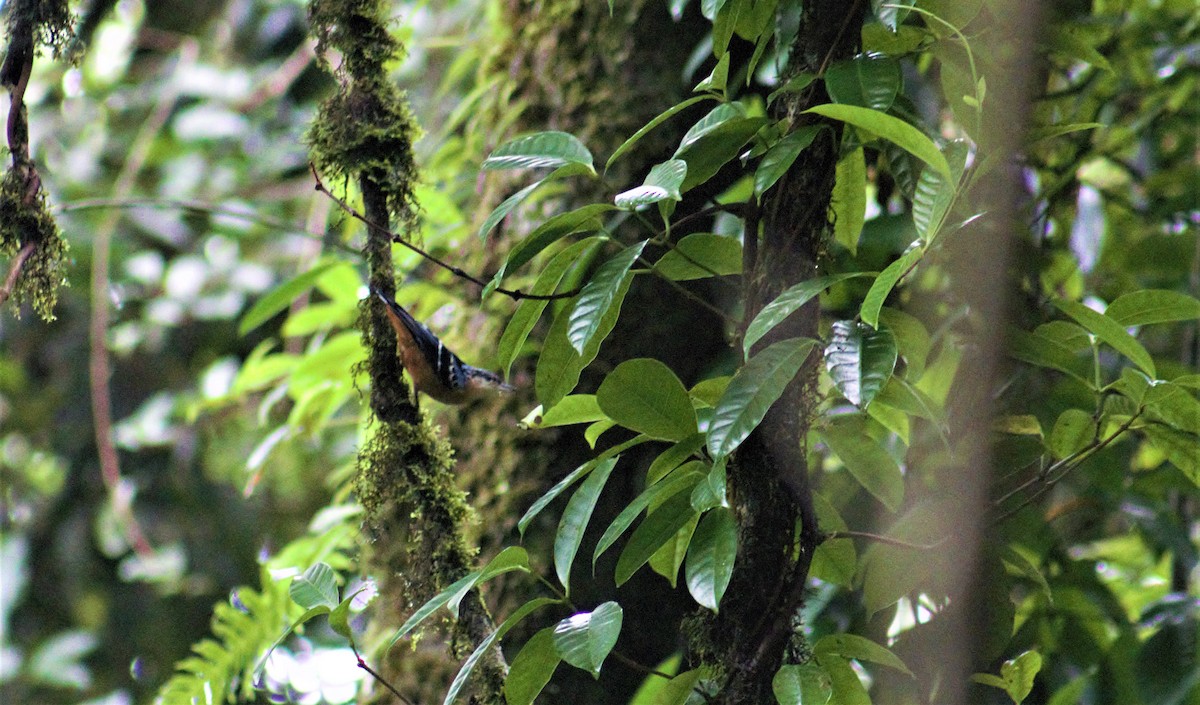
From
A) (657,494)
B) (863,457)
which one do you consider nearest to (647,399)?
(657,494)

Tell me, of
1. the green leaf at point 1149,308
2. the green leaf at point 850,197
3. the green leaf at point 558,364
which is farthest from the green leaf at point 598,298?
the green leaf at point 1149,308

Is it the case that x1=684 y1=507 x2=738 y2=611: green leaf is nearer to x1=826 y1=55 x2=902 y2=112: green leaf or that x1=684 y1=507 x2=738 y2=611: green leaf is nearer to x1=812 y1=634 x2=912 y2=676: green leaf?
x1=812 y1=634 x2=912 y2=676: green leaf

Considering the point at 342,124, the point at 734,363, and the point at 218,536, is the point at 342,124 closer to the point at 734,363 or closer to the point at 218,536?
the point at 734,363

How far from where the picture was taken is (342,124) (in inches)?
36.9

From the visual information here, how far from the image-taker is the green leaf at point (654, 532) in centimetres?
77

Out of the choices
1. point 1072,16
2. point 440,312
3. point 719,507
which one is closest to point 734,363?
point 440,312

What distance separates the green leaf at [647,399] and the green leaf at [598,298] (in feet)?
0.13

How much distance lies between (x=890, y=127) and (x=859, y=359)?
160 millimetres

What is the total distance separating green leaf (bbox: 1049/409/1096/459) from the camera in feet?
2.98

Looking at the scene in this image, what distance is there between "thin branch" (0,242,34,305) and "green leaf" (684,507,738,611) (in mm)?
597

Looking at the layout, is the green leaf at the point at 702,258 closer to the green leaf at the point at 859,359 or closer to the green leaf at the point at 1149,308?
the green leaf at the point at 859,359

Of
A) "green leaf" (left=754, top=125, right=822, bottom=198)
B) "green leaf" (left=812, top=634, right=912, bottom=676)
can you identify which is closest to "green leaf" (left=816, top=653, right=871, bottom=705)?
"green leaf" (left=812, top=634, right=912, bottom=676)

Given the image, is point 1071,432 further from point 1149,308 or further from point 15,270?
point 15,270

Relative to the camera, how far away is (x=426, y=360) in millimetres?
954
